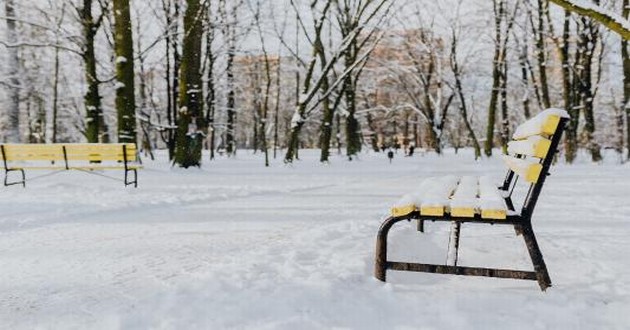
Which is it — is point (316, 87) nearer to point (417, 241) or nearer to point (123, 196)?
point (123, 196)

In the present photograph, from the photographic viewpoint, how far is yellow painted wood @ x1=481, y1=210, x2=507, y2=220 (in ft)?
9.00

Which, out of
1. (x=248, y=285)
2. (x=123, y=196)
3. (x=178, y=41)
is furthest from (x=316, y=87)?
(x=248, y=285)

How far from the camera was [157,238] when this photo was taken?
4656mm

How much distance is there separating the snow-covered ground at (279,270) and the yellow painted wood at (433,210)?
1.65ft

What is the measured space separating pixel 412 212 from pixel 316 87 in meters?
15.5

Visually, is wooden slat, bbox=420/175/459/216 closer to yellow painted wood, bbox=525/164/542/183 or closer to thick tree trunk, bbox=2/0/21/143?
yellow painted wood, bbox=525/164/542/183

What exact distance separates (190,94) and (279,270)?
11642 mm

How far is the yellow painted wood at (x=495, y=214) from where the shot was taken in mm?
2742

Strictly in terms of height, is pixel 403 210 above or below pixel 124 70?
below

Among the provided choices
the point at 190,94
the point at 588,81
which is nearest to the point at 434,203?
the point at 190,94

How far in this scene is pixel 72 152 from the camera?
9.28 m

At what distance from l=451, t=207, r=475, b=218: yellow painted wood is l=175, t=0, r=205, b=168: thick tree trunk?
1201 centimetres

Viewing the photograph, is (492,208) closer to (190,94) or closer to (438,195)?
(438,195)

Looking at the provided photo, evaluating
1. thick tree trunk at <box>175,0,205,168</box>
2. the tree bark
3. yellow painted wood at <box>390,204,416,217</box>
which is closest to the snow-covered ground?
yellow painted wood at <box>390,204,416,217</box>
